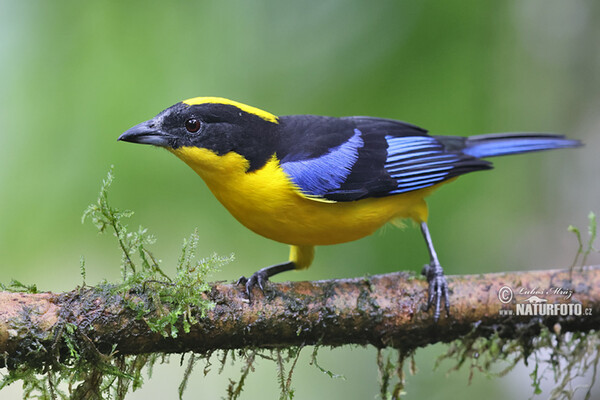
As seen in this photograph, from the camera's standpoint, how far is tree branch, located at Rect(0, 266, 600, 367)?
8.55ft

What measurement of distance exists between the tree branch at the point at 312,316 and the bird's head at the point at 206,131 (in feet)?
3.01

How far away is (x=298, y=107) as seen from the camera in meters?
4.98

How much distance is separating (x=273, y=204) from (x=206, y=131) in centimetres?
60

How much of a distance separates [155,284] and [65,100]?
2.30 m

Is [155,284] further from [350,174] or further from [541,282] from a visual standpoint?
[541,282]

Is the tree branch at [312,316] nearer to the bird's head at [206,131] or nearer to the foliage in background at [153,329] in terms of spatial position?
the foliage in background at [153,329]

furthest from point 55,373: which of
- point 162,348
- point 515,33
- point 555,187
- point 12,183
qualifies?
point 515,33

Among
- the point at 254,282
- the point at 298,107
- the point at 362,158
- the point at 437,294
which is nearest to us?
the point at 254,282

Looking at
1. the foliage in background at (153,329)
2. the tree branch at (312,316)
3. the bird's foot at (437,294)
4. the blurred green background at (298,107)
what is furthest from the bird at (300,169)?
the blurred green background at (298,107)

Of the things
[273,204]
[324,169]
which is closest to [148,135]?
[273,204]

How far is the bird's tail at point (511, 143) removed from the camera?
14.0 feet

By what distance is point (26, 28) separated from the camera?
440 centimetres

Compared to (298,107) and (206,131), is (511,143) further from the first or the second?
(206,131)

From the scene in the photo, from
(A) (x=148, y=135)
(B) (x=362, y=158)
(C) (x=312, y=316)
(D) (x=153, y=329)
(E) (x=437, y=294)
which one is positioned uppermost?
(B) (x=362, y=158)
